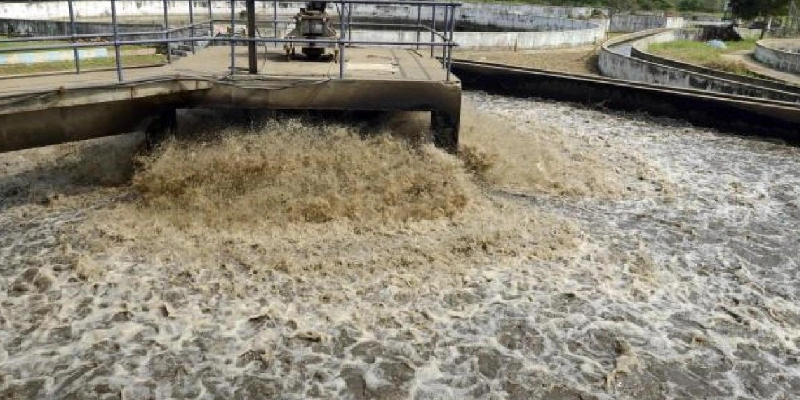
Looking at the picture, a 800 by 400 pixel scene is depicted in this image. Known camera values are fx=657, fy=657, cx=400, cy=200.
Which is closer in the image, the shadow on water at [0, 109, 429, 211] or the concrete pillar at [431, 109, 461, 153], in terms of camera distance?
the shadow on water at [0, 109, 429, 211]

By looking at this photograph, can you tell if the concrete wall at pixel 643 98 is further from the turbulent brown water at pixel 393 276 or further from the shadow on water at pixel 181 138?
the shadow on water at pixel 181 138

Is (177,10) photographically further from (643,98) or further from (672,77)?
(643,98)

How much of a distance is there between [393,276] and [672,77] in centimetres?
1177

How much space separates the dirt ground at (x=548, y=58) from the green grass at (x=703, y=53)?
292 centimetres

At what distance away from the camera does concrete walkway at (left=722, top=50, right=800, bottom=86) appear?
62.3 ft

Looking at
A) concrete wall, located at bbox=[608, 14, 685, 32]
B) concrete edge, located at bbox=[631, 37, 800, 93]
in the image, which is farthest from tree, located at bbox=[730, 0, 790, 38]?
concrete edge, located at bbox=[631, 37, 800, 93]

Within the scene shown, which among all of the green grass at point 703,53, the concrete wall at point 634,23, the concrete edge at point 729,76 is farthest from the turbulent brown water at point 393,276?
the concrete wall at point 634,23

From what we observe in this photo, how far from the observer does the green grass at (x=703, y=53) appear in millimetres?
20191

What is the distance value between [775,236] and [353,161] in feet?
15.4

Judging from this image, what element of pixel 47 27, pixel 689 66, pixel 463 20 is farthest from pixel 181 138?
pixel 463 20

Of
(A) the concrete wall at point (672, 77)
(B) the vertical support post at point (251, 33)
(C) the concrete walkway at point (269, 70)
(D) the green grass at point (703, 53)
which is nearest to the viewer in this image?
(C) the concrete walkway at point (269, 70)

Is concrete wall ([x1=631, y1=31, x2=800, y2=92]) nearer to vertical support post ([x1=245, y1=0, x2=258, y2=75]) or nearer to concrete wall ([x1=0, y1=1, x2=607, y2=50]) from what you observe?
concrete wall ([x1=0, y1=1, x2=607, y2=50])

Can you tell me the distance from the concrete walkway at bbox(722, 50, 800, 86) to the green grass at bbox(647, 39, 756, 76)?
1.37ft

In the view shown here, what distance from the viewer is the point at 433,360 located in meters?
4.82
